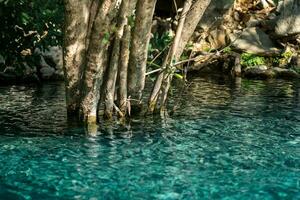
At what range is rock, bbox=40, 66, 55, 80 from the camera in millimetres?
23344

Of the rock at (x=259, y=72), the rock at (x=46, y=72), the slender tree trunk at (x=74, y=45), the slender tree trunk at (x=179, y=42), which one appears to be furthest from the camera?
the rock at (x=259, y=72)

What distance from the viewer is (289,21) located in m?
28.2

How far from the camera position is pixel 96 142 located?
35.6 feet

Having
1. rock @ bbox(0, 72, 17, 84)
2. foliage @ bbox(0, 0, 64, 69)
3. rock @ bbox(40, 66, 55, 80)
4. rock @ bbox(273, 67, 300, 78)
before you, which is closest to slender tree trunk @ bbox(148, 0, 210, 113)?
foliage @ bbox(0, 0, 64, 69)

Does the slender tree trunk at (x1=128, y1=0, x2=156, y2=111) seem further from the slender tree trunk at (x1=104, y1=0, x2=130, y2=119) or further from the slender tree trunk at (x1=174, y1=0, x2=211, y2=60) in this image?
the slender tree trunk at (x1=174, y1=0, x2=211, y2=60)

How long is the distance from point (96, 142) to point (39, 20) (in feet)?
24.1

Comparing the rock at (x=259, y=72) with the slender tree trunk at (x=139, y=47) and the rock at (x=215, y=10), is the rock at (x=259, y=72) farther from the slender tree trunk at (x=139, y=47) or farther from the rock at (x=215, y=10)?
the slender tree trunk at (x=139, y=47)

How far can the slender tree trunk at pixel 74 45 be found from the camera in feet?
36.9

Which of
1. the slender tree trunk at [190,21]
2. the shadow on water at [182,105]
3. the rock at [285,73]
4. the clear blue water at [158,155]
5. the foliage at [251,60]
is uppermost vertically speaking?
the slender tree trunk at [190,21]

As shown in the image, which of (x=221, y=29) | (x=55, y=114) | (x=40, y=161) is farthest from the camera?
(x=221, y=29)

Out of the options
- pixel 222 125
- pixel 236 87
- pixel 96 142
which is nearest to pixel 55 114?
pixel 96 142

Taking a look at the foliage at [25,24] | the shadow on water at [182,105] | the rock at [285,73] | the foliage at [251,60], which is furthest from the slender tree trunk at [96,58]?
the foliage at [251,60]

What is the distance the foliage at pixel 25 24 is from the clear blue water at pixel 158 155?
2424 mm

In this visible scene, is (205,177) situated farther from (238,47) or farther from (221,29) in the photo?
(221,29)
